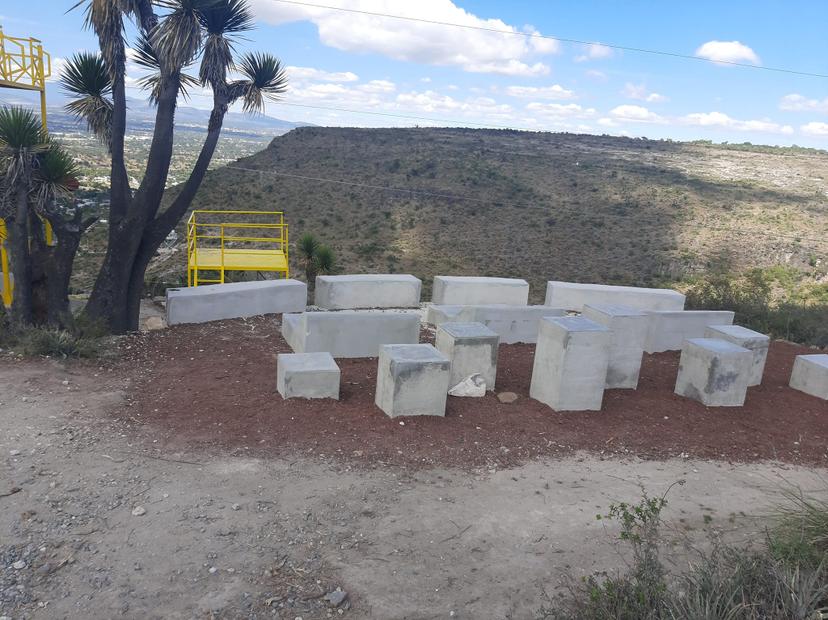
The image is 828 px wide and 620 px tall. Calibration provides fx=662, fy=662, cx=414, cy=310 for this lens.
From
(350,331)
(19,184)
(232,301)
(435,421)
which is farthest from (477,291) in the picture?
(19,184)

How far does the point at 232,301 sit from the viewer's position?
12.5 metres

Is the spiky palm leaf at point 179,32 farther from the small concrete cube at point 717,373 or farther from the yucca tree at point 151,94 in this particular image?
the small concrete cube at point 717,373

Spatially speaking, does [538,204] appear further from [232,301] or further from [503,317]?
[232,301]

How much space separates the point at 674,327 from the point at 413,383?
21.8ft

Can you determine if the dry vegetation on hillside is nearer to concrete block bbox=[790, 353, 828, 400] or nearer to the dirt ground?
concrete block bbox=[790, 353, 828, 400]

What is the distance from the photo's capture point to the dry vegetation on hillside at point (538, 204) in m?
31.6

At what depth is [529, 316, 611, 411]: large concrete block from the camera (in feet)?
28.1

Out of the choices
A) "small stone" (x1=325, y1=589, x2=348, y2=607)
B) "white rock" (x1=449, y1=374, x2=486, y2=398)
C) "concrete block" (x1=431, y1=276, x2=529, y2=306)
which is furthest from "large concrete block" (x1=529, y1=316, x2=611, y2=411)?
"concrete block" (x1=431, y1=276, x2=529, y2=306)

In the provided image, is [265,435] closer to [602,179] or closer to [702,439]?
[702,439]

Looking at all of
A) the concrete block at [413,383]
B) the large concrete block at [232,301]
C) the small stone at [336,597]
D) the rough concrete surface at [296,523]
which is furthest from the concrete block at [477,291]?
the small stone at [336,597]

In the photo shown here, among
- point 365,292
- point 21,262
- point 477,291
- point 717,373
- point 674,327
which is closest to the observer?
Result: point 717,373

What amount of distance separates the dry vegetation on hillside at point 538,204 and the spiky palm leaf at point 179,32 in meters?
15.6

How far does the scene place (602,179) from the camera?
1710 inches

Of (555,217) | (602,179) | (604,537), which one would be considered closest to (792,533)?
(604,537)
